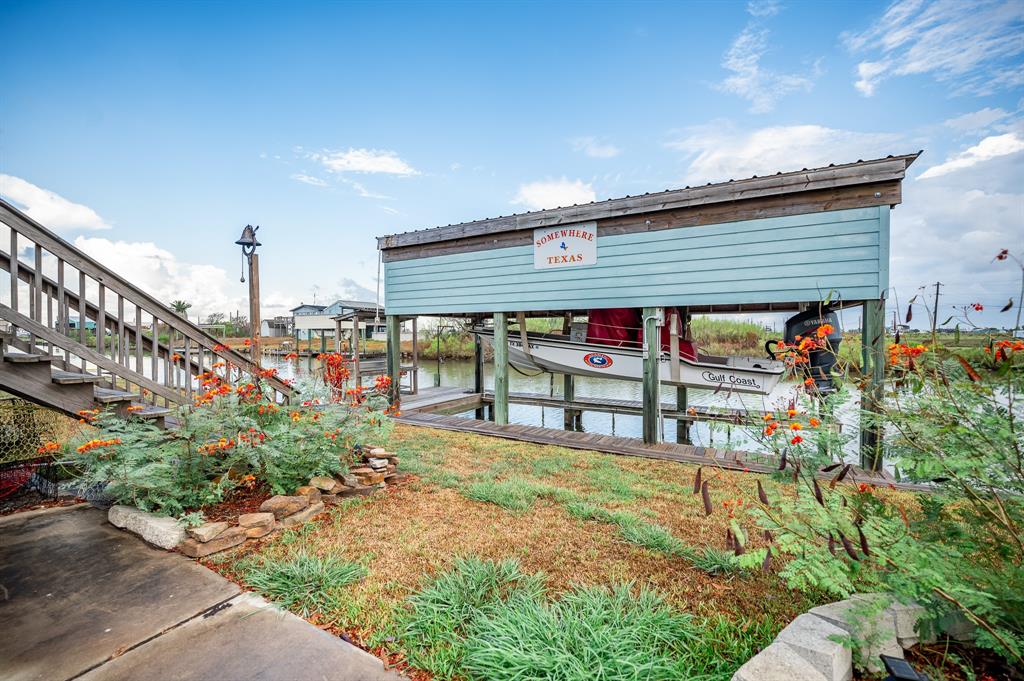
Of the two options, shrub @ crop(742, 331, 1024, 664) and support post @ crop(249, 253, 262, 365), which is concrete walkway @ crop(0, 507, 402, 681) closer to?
shrub @ crop(742, 331, 1024, 664)

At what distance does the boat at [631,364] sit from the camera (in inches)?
318

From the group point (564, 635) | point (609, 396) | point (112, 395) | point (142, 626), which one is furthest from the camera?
point (609, 396)

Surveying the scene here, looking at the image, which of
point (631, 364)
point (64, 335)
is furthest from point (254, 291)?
point (631, 364)

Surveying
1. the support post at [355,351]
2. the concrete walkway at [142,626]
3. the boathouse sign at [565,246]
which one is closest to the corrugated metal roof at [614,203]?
the boathouse sign at [565,246]

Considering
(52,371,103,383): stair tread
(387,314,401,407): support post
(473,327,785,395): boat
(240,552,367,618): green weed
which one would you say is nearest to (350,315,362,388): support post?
(387,314,401,407): support post

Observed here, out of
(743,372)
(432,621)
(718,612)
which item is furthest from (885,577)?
(743,372)

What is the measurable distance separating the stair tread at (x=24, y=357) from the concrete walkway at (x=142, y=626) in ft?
4.95

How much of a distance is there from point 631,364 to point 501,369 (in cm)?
278

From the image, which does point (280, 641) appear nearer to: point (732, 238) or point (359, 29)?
point (732, 238)

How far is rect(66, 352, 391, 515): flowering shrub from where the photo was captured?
3.08 metres

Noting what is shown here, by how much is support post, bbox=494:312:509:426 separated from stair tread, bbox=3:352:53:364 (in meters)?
5.54

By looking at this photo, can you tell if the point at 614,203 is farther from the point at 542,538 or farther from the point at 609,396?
the point at 609,396

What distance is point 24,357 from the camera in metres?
3.38

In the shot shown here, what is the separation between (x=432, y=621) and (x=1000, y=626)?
90.5 inches
